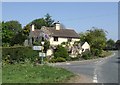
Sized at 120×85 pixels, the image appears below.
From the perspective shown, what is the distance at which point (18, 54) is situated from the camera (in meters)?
45.8

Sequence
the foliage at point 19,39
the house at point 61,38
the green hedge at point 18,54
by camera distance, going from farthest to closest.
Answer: the foliage at point 19,39 → the house at point 61,38 → the green hedge at point 18,54

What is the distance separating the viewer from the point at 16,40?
9531 cm

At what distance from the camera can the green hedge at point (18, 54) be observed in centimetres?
4475

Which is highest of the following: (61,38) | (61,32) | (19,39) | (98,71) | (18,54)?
(61,32)

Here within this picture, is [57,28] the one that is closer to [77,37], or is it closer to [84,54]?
[77,37]

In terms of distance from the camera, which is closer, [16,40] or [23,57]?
[23,57]

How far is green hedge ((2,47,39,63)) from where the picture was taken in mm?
44750

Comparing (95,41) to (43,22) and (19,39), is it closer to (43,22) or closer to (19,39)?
(19,39)

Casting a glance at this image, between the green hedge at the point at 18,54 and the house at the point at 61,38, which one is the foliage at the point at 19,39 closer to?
the house at the point at 61,38

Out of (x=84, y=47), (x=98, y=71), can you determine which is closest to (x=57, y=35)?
(x=84, y=47)

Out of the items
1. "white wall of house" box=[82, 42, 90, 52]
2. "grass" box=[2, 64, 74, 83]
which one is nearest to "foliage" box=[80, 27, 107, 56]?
"white wall of house" box=[82, 42, 90, 52]

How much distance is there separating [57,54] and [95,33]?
31129 millimetres

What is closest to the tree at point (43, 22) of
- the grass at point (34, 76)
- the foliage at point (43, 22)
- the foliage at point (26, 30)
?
the foliage at point (43, 22)

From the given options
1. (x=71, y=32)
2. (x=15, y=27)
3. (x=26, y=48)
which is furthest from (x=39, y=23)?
(x=26, y=48)
